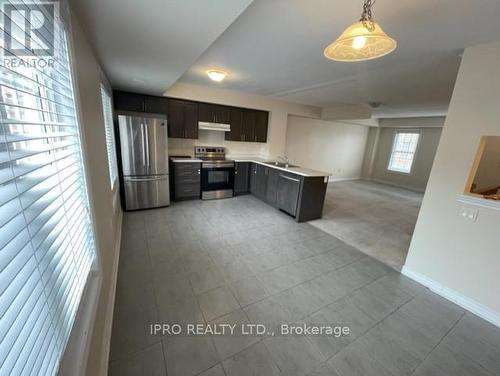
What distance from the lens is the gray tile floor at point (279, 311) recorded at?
4.87 ft

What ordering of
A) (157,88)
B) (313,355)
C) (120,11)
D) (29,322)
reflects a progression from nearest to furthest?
(29,322)
(120,11)
(313,355)
(157,88)

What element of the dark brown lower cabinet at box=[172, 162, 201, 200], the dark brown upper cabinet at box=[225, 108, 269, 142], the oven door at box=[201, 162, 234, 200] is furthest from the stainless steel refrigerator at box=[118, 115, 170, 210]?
the dark brown upper cabinet at box=[225, 108, 269, 142]

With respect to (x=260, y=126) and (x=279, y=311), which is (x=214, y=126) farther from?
(x=279, y=311)

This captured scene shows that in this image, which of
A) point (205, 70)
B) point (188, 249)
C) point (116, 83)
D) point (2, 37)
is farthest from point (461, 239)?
point (116, 83)

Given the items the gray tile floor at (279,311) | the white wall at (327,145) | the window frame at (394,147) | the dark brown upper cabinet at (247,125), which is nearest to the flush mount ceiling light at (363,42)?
the gray tile floor at (279,311)

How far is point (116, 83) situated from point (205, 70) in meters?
1.51

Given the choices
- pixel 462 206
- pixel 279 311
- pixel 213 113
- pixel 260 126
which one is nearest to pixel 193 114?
pixel 213 113

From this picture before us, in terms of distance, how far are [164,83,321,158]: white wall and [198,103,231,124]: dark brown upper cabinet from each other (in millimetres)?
126

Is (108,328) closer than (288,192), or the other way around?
(108,328)

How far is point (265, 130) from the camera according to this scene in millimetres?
5574

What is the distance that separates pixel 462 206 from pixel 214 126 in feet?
14.3

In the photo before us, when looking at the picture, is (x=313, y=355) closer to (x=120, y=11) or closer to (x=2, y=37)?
(x=2, y=37)

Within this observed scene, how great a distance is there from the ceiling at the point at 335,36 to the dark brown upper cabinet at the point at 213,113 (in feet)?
1.97

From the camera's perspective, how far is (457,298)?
2.16 metres
